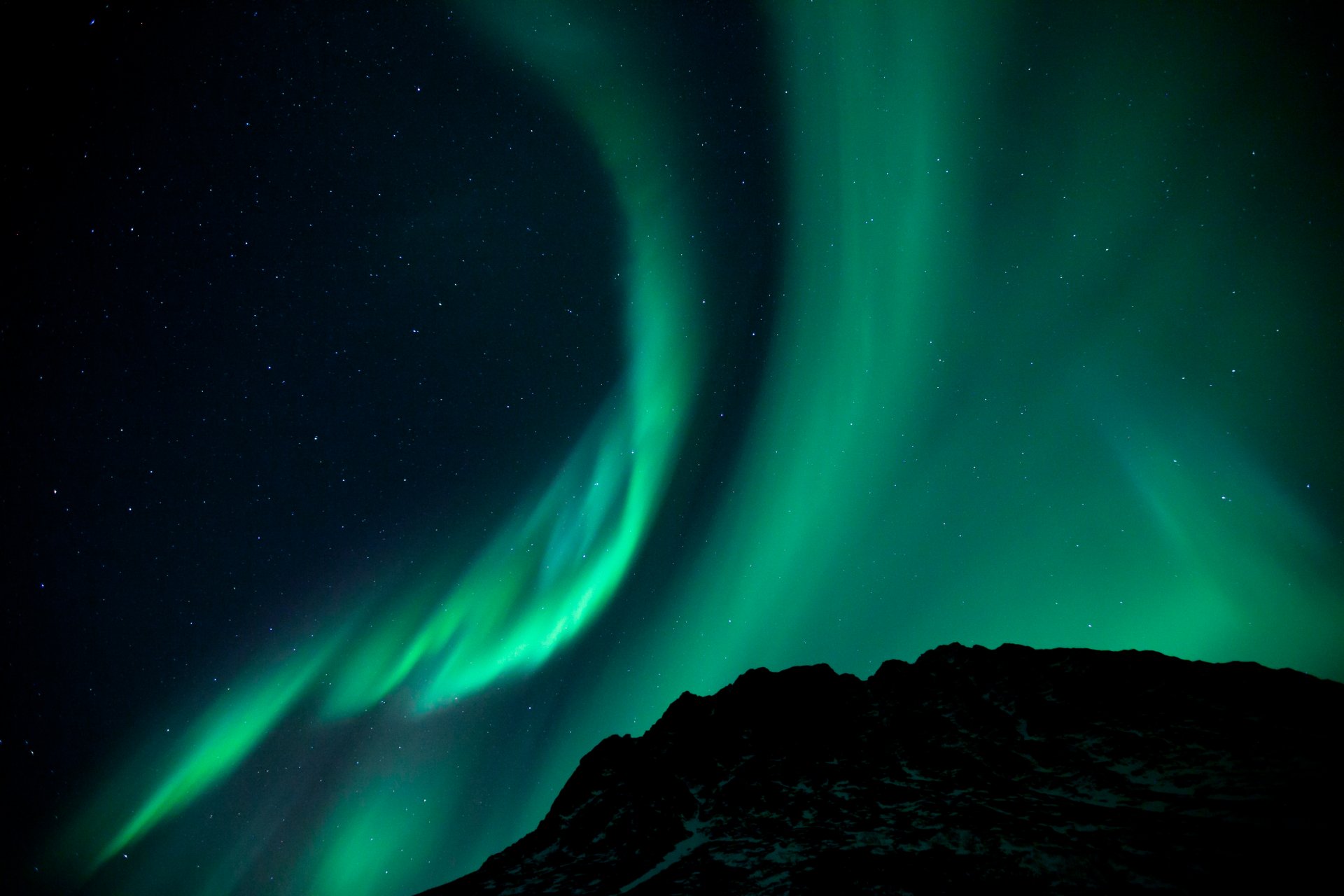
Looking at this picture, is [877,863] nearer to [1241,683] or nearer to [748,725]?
[748,725]

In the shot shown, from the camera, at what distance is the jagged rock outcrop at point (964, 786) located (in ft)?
76.6

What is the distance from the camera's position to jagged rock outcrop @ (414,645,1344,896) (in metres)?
23.4

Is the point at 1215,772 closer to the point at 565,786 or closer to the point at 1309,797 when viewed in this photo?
the point at 1309,797

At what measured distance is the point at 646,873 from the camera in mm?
29094

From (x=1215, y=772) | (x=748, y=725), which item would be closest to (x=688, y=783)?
(x=748, y=725)

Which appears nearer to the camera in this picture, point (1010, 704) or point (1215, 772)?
point (1215, 772)

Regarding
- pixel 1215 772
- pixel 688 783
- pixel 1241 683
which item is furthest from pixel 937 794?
pixel 1241 683

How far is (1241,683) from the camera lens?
129 feet

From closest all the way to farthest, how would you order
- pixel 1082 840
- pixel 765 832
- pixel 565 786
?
1. pixel 1082 840
2. pixel 765 832
3. pixel 565 786

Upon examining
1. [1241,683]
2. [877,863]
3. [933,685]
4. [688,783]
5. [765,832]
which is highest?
[933,685]

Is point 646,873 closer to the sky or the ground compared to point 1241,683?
closer to the ground

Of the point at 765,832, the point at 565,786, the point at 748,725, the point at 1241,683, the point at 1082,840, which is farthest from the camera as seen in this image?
the point at 748,725

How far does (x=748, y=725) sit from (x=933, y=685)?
52.4ft

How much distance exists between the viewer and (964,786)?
3372 cm
